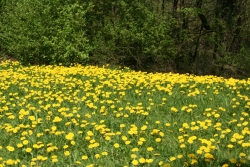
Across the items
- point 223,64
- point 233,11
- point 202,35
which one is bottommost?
point 223,64

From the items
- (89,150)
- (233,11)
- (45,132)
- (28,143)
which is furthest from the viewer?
(233,11)

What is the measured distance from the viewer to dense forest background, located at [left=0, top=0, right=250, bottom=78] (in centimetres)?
1274

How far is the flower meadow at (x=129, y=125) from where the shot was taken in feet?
12.6

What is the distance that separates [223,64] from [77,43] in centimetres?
561

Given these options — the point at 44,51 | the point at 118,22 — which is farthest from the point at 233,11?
the point at 44,51

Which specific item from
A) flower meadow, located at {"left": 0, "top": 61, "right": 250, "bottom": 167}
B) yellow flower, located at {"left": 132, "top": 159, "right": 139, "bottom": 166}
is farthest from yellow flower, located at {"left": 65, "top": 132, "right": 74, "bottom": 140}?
yellow flower, located at {"left": 132, "top": 159, "right": 139, "bottom": 166}

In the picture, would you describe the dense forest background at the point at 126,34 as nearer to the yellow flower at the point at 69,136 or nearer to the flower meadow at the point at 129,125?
the flower meadow at the point at 129,125

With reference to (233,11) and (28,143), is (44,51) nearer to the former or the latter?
(233,11)

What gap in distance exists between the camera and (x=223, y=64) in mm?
12828

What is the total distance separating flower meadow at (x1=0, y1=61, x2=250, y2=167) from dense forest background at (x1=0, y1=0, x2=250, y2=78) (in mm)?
5529

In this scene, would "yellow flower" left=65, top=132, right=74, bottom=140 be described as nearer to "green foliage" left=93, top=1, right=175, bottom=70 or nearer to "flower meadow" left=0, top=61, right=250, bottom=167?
"flower meadow" left=0, top=61, right=250, bottom=167

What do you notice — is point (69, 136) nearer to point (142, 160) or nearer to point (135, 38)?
point (142, 160)

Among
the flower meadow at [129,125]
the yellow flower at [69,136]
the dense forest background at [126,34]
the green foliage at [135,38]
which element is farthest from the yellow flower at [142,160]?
the green foliage at [135,38]

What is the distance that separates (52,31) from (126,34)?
2.88 metres
